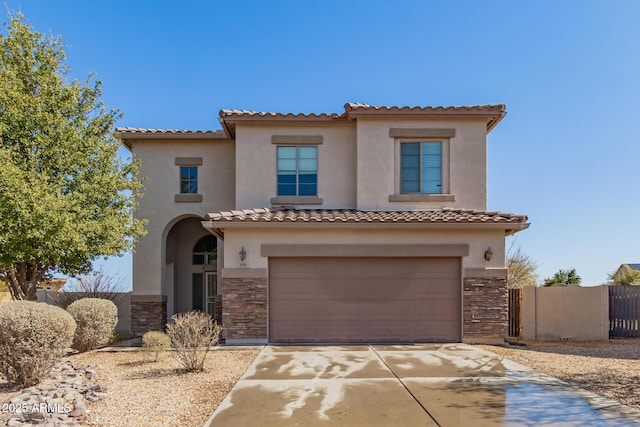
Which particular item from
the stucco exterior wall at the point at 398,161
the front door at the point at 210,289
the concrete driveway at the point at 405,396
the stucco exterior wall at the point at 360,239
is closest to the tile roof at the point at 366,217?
the stucco exterior wall at the point at 360,239

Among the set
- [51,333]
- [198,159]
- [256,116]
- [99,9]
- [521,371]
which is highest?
[99,9]

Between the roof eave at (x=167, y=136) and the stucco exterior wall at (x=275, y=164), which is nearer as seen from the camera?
the stucco exterior wall at (x=275, y=164)

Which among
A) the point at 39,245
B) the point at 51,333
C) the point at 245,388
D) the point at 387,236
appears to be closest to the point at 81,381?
the point at 51,333

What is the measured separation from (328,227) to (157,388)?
6.34 meters

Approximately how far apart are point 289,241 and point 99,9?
410 inches

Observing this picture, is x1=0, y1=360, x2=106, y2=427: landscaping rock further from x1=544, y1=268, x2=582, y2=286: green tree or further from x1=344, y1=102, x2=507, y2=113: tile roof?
x1=544, y1=268, x2=582, y2=286: green tree

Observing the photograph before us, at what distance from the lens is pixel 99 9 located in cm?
1490

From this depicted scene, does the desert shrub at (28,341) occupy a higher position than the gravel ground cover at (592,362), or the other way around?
the desert shrub at (28,341)

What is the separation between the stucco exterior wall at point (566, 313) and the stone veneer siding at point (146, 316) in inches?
494

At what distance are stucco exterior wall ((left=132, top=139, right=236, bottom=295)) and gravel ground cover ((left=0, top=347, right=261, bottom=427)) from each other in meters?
5.18

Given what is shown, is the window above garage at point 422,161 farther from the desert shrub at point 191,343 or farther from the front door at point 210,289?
the front door at point 210,289

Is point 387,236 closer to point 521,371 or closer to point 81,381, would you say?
point 521,371

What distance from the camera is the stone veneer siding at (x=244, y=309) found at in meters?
12.5

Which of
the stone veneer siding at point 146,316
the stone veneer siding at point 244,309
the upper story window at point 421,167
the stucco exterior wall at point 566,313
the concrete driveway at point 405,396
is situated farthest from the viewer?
the stone veneer siding at point 146,316
